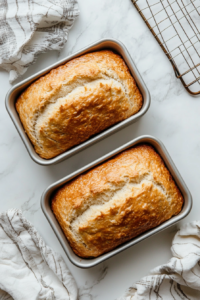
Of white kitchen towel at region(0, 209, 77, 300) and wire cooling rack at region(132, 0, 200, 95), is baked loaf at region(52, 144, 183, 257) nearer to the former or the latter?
white kitchen towel at region(0, 209, 77, 300)

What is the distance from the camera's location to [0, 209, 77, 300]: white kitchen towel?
5.61ft

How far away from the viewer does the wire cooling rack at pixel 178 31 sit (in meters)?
1.75

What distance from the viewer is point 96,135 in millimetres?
1612

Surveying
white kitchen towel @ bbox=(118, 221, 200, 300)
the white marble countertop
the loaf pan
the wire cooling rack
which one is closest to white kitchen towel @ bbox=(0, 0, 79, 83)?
the white marble countertop

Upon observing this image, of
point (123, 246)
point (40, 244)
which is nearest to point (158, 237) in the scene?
point (123, 246)

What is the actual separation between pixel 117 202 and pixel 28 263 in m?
0.71

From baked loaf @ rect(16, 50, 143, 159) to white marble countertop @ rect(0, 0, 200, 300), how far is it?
218 mm

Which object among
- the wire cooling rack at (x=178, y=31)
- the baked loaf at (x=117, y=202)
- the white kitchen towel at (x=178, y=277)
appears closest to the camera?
the baked loaf at (x=117, y=202)

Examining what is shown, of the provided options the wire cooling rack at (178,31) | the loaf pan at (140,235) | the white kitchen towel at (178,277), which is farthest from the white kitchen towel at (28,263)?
the wire cooling rack at (178,31)

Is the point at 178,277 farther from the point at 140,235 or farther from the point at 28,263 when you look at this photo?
the point at 28,263

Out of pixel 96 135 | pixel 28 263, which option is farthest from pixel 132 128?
pixel 28 263

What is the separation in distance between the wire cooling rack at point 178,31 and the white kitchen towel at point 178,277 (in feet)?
2.75

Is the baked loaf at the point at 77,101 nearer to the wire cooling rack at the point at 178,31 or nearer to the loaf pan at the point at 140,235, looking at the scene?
the loaf pan at the point at 140,235

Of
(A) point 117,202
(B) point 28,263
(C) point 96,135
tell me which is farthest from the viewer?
(B) point 28,263
